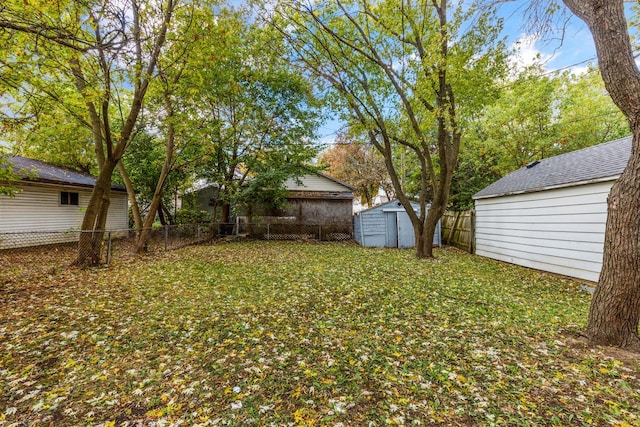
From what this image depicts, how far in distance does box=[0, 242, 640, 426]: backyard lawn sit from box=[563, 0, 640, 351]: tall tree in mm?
405

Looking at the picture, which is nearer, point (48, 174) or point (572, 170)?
point (572, 170)

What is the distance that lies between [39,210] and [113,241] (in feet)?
8.30

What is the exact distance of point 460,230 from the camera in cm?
1177

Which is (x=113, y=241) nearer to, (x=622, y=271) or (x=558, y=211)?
(x=622, y=271)

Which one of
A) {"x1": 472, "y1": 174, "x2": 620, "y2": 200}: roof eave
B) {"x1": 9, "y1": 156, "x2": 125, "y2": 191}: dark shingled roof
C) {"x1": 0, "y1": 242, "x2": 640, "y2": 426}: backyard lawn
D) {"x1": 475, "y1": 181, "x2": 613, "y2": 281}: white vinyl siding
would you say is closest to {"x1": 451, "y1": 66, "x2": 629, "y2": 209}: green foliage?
{"x1": 472, "y1": 174, "x2": 620, "y2": 200}: roof eave

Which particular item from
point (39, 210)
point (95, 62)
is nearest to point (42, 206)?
point (39, 210)

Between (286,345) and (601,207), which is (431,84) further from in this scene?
(286,345)

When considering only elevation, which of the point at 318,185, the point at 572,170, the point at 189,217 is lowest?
the point at 189,217

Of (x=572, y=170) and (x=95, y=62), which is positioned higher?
(x=95, y=62)

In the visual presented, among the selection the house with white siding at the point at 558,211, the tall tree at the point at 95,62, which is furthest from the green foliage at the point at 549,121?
the tall tree at the point at 95,62

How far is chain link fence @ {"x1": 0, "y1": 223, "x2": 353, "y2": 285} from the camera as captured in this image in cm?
659

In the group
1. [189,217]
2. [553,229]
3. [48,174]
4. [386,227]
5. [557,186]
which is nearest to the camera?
[557,186]

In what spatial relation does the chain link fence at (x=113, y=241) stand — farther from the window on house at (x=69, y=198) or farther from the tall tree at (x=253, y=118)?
the tall tree at (x=253, y=118)

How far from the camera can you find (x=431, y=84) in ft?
23.8
